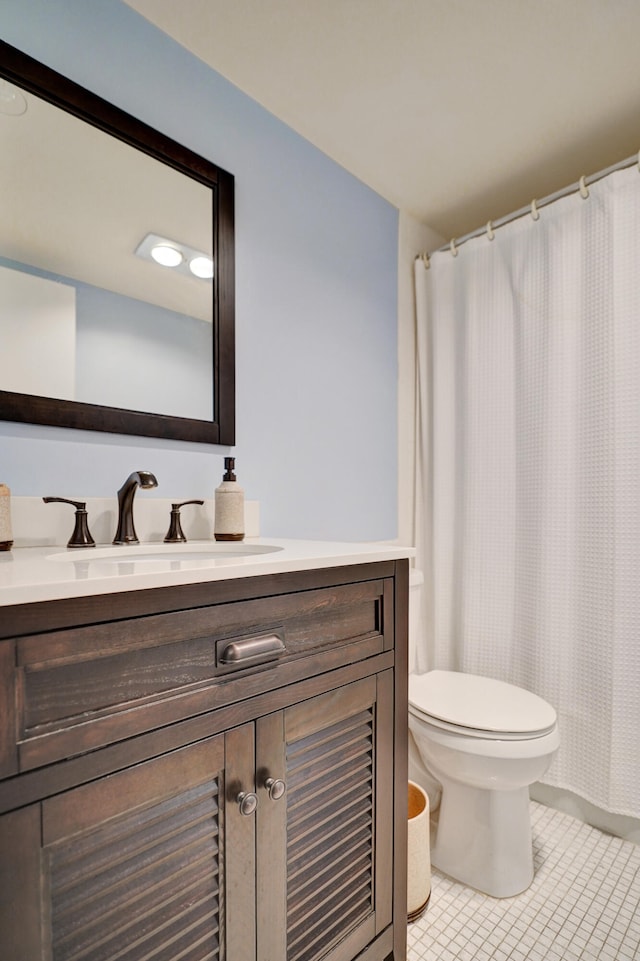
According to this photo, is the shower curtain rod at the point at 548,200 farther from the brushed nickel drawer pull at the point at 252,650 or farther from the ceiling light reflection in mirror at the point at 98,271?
the brushed nickel drawer pull at the point at 252,650

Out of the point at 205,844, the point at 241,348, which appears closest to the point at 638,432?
the point at 241,348

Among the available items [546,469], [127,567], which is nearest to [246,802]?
[127,567]

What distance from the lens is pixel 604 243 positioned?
1616 mm

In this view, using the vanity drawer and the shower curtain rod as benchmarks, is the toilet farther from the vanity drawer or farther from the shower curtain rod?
the shower curtain rod

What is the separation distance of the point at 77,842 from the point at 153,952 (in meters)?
0.22

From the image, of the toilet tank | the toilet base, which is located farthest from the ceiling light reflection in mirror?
the toilet base

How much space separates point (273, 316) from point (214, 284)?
23 centimetres

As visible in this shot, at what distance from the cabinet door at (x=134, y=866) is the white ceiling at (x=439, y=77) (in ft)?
5.30

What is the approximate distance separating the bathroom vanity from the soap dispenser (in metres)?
0.30

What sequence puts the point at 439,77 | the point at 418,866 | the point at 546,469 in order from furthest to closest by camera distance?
the point at 546,469
the point at 439,77
the point at 418,866

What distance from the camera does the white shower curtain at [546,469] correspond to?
5.09 feet

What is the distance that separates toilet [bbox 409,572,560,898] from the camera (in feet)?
4.28

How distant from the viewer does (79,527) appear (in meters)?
1.04

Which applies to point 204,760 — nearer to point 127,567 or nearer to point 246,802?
point 246,802
